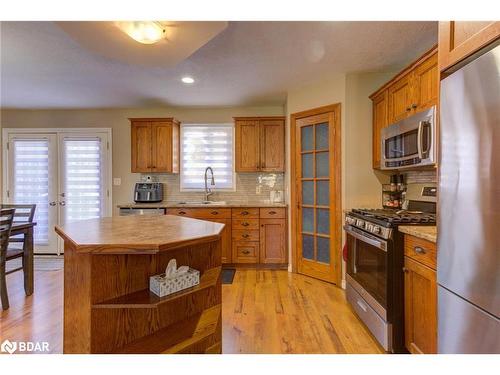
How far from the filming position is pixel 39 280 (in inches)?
126

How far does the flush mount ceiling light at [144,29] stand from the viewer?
158 cm

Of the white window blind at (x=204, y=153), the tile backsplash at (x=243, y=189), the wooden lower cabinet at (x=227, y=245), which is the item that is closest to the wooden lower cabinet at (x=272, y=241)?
the wooden lower cabinet at (x=227, y=245)

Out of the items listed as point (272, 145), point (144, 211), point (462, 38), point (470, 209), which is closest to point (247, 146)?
point (272, 145)

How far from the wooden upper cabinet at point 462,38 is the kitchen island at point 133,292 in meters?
1.39

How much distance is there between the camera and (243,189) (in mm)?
4305

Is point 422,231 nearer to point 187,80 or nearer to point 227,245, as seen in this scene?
point 227,245

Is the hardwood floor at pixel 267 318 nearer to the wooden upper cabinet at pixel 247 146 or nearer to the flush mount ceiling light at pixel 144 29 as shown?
the wooden upper cabinet at pixel 247 146

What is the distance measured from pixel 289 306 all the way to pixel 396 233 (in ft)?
4.29

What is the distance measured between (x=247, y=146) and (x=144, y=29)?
2483 millimetres

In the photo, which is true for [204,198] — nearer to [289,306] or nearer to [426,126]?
[289,306]

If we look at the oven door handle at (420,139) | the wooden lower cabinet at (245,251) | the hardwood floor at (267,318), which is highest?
the oven door handle at (420,139)

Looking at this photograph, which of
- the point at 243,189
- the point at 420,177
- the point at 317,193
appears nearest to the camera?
the point at 420,177

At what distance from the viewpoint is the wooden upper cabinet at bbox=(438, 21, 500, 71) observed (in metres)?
0.96
